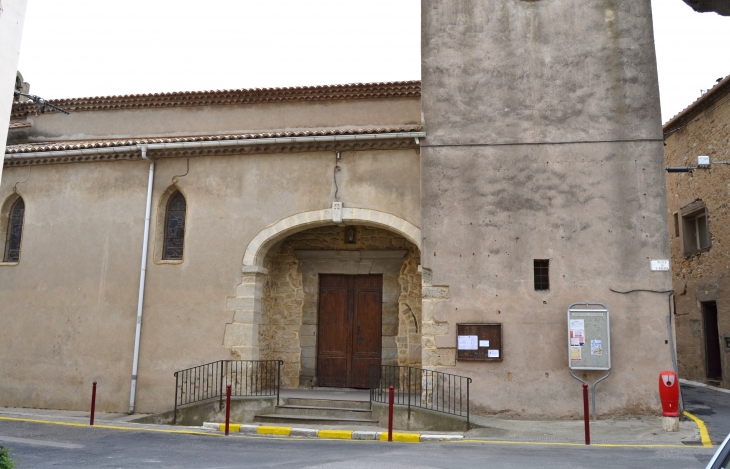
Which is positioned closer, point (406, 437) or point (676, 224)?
point (406, 437)

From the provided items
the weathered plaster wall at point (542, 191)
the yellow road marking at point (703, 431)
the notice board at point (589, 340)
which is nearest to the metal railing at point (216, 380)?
the weathered plaster wall at point (542, 191)

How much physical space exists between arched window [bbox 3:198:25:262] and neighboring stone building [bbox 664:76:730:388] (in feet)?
53.0

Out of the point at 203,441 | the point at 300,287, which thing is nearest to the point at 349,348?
the point at 300,287

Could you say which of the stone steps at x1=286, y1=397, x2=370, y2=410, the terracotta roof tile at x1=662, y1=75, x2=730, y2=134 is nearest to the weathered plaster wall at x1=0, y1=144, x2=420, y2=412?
the stone steps at x1=286, y1=397, x2=370, y2=410

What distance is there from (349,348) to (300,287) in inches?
68.8

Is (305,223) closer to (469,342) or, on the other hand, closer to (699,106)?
(469,342)

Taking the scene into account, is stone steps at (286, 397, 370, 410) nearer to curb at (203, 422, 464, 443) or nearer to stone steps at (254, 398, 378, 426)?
stone steps at (254, 398, 378, 426)

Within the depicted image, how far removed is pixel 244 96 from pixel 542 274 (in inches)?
330

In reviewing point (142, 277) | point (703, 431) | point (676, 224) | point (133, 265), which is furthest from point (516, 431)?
point (676, 224)

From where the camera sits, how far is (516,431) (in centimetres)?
995

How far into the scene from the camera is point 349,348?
45.0ft

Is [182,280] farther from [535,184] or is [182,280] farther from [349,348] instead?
[535,184]

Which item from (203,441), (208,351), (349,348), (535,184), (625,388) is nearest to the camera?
(203,441)

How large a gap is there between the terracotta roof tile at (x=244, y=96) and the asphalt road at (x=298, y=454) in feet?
27.2
